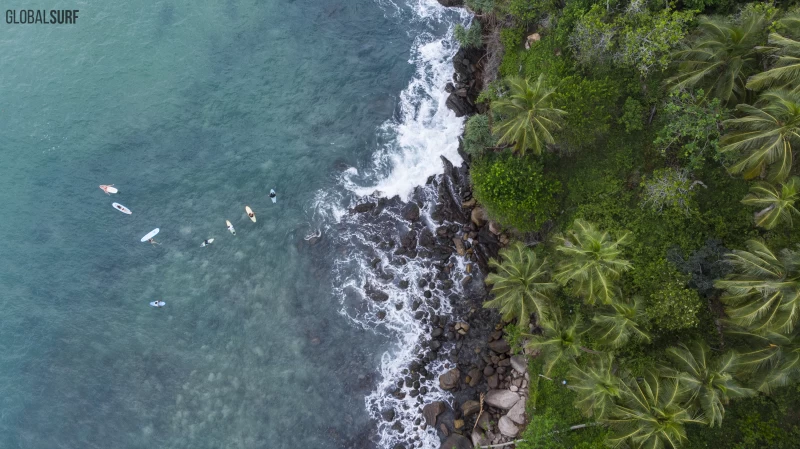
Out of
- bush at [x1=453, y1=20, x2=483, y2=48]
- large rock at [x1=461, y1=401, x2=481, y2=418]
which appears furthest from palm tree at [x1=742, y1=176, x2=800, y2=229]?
bush at [x1=453, y1=20, x2=483, y2=48]

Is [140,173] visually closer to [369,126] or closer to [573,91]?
[369,126]

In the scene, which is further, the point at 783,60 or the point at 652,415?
the point at 652,415

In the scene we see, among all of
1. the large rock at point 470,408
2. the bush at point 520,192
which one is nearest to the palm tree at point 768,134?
the bush at point 520,192

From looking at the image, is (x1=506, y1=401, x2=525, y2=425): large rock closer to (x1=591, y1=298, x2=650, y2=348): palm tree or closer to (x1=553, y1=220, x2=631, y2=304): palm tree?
(x1=591, y1=298, x2=650, y2=348): palm tree

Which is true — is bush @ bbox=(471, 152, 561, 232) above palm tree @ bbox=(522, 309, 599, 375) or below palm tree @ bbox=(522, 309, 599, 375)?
above

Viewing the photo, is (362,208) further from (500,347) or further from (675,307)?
(675,307)

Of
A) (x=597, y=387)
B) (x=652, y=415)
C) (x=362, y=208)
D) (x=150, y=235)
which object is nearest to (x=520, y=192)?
(x=362, y=208)

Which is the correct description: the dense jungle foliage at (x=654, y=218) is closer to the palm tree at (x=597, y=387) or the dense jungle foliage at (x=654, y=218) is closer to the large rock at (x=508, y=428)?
the palm tree at (x=597, y=387)

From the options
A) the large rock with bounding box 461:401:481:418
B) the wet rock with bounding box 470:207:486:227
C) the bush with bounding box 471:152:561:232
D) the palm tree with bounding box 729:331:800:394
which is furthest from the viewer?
the wet rock with bounding box 470:207:486:227
